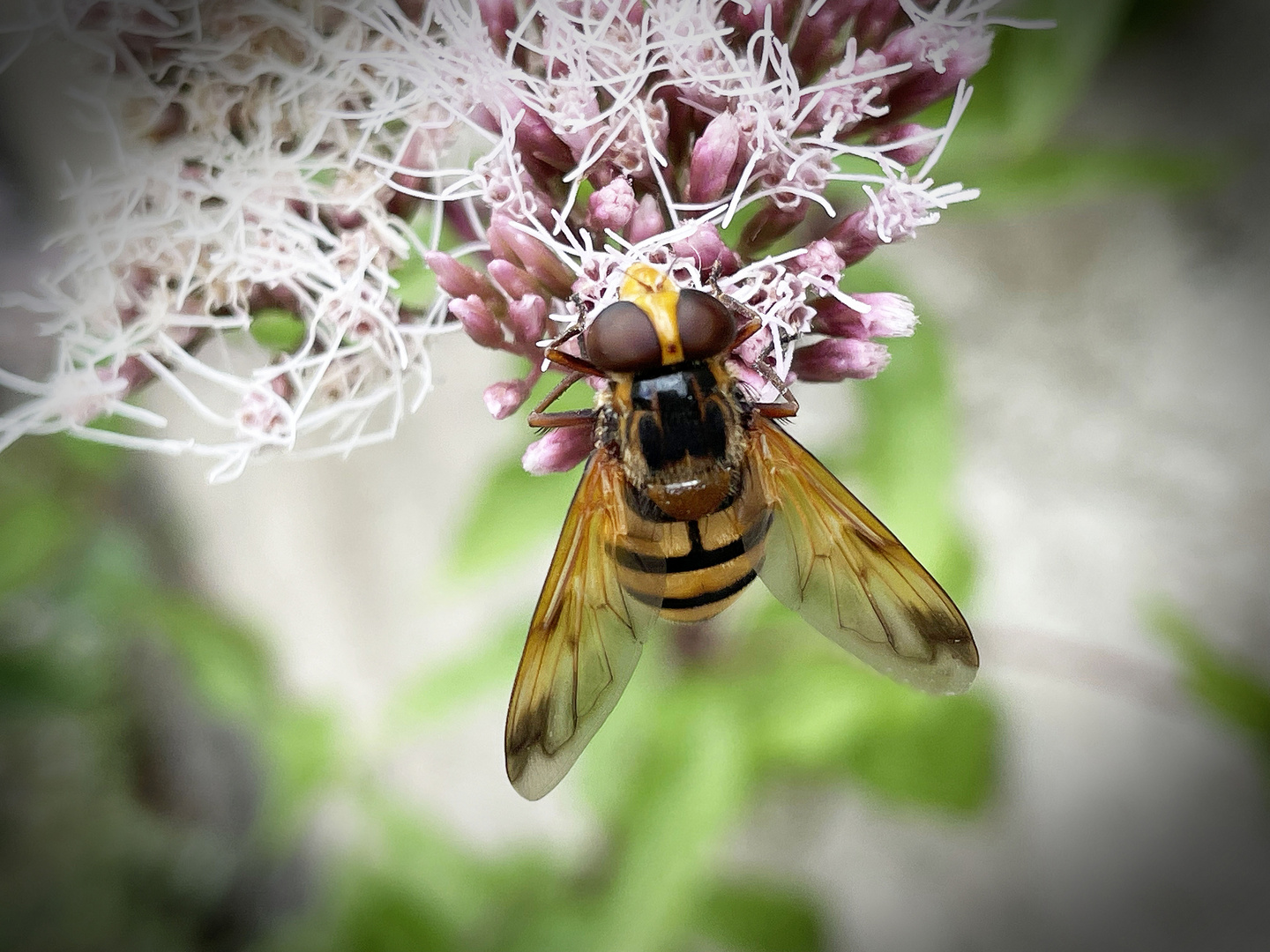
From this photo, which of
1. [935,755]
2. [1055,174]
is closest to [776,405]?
[1055,174]

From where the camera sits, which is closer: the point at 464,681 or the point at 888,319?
the point at 888,319

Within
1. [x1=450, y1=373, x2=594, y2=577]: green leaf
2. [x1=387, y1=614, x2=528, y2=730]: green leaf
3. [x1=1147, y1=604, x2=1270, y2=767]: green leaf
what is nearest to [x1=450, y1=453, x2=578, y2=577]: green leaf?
[x1=450, y1=373, x2=594, y2=577]: green leaf

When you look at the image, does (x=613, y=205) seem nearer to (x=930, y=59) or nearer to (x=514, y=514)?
(x=930, y=59)

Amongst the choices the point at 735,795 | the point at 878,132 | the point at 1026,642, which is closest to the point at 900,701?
the point at 735,795

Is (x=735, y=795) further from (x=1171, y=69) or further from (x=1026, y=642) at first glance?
(x=1171, y=69)

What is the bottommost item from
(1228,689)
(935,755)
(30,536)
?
(935,755)

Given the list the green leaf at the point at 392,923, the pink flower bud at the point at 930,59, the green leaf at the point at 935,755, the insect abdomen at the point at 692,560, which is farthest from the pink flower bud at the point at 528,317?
the green leaf at the point at 392,923
